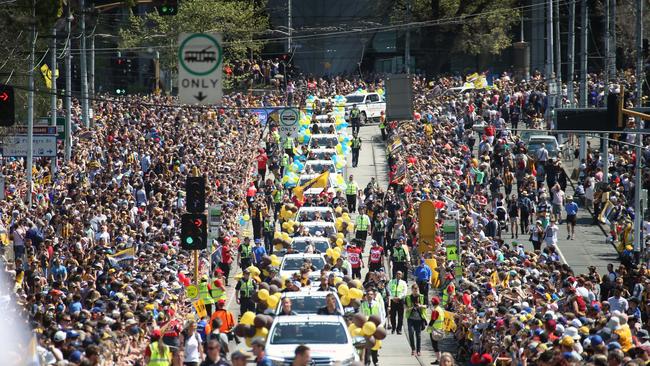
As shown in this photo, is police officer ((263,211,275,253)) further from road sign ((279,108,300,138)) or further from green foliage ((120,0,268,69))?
green foliage ((120,0,268,69))

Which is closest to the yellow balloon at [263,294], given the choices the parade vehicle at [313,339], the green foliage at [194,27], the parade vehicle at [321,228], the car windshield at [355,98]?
the parade vehicle at [313,339]

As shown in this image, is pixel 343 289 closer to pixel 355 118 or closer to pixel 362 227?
pixel 362 227

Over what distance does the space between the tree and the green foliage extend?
9.36 meters

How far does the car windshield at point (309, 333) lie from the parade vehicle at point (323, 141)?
30.8m

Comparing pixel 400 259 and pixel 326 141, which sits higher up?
pixel 326 141

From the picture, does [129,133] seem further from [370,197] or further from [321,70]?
[321,70]

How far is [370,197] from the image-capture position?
1774 inches

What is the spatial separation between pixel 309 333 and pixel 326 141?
103 feet

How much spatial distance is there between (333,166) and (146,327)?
25224 mm

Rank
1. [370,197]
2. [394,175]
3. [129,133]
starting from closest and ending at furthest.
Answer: [370,197] < [394,175] < [129,133]

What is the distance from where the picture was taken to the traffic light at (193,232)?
3089cm

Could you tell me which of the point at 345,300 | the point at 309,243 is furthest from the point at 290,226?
the point at 345,300

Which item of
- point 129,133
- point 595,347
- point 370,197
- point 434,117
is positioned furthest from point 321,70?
point 595,347

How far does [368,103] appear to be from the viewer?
2611 inches
